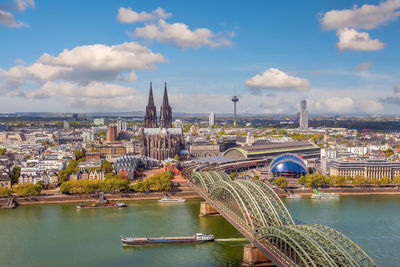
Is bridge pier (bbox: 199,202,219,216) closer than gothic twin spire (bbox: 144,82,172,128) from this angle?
Yes

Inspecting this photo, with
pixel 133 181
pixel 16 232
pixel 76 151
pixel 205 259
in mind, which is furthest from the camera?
pixel 76 151

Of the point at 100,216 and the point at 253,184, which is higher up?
the point at 253,184

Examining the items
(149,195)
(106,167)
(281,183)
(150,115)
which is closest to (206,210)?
(149,195)

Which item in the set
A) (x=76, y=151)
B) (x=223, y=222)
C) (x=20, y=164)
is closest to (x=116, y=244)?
(x=223, y=222)

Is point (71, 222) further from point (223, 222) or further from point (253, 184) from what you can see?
point (253, 184)

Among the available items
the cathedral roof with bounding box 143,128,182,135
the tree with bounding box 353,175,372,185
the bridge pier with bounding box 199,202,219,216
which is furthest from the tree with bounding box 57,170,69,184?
the tree with bounding box 353,175,372,185

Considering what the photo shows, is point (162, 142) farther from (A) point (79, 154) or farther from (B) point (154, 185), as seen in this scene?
(B) point (154, 185)

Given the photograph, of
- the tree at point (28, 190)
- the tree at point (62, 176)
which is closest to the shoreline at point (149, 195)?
the tree at point (28, 190)

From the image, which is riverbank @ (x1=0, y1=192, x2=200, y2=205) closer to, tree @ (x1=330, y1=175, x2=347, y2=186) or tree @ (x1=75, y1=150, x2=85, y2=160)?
tree @ (x1=330, y1=175, x2=347, y2=186)
